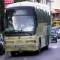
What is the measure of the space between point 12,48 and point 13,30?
1143mm

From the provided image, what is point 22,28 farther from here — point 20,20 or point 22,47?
point 22,47

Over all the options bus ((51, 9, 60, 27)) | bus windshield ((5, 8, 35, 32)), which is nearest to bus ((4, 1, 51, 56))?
bus windshield ((5, 8, 35, 32))

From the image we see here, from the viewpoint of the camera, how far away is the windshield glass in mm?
22562

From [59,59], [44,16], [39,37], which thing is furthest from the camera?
[44,16]

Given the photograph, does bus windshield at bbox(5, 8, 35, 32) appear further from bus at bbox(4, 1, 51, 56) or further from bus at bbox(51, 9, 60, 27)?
bus at bbox(51, 9, 60, 27)

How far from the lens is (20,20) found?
22719 millimetres

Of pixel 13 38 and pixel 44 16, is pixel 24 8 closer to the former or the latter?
pixel 13 38

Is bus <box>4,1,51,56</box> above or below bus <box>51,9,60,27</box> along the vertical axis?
above

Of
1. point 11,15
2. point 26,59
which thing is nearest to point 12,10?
point 11,15

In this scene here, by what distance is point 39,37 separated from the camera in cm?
2422

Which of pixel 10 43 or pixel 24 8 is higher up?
pixel 24 8

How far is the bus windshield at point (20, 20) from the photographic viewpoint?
2256cm

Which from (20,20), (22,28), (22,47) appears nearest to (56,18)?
(20,20)

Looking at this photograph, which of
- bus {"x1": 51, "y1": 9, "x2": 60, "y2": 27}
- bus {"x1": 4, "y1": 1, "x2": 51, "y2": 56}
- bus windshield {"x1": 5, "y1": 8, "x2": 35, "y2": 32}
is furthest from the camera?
bus {"x1": 51, "y1": 9, "x2": 60, "y2": 27}
